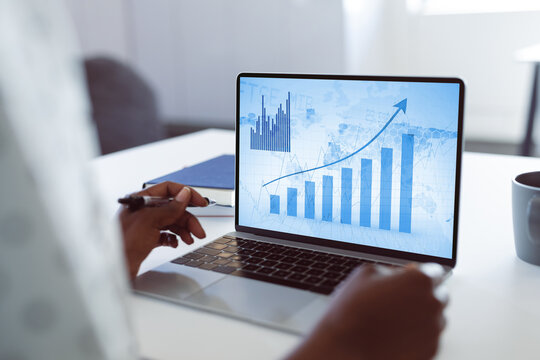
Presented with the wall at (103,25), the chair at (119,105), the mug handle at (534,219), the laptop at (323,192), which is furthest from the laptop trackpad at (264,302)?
the wall at (103,25)

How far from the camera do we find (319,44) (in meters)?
3.12

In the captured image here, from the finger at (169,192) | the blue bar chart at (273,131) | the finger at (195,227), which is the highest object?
the blue bar chart at (273,131)

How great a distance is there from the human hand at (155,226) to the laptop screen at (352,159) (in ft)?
0.26

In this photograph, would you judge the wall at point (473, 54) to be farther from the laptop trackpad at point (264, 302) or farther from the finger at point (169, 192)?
the laptop trackpad at point (264, 302)

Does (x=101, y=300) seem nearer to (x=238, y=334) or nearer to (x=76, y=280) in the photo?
(x=76, y=280)

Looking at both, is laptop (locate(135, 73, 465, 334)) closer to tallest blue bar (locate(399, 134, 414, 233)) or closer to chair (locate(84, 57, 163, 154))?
tallest blue bar (locate(399, 134, 414, 233))

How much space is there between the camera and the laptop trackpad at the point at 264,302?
58 centimetres

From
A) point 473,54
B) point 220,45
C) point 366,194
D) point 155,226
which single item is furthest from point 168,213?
point 473,54

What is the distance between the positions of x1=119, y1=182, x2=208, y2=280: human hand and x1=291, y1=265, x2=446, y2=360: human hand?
0.34 metres

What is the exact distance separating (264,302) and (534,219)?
0.36 metres

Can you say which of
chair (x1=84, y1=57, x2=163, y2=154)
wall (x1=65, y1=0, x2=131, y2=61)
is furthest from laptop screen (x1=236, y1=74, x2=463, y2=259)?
wall (x1=65, y1=0, x2=131, y2=61)

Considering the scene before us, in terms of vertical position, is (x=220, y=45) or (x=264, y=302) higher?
(x=220, y=45)

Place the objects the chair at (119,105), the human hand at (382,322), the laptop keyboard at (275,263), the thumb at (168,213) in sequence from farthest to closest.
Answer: the chair at (119,105) < the thumb at (168,213) < the laptop keyboard at (275,263) < the human hand at (382,322)

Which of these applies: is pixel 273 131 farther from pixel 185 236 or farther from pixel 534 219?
pixel 534 219
